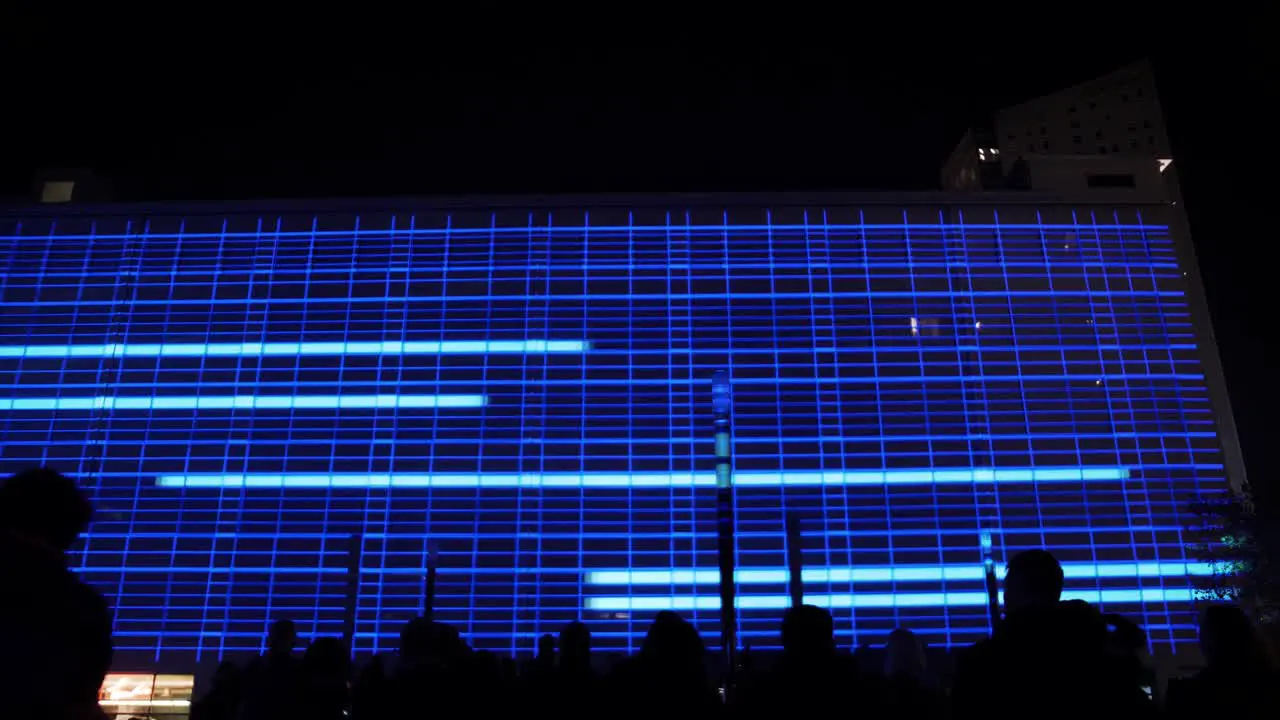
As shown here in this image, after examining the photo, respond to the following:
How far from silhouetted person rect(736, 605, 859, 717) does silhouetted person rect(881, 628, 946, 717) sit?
0.47 metres

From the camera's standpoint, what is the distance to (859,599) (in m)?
29.2

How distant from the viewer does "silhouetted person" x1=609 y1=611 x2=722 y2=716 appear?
404cm

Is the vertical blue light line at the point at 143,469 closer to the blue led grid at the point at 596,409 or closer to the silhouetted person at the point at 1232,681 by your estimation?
the blue led grid at the point at 596,409

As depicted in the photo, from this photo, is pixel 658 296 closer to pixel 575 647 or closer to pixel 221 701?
pixel 221 701

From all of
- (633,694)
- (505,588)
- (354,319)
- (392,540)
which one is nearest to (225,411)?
(354,319)

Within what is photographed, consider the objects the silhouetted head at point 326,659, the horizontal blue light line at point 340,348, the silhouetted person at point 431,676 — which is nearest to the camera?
the silhouetted person at point 431,676

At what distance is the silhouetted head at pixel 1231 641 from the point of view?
160 inches

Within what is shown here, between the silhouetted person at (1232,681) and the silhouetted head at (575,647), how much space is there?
3.06m

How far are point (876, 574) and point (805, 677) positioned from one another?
89.5 ft

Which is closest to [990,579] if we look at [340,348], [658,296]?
[658,296]

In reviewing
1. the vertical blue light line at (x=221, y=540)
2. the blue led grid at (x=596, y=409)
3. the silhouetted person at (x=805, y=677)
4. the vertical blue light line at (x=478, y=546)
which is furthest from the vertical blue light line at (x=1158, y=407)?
the vertical blue light line at (x=221, y=540)

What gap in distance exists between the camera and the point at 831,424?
3106 centimetres

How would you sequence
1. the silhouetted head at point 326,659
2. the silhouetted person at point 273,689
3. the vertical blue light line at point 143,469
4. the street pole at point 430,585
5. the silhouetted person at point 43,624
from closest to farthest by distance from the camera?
the silhouetted person at point 43,624 → the silhouetted person at point 273,689 → the silhouetted head at point 326,659 → the street pole at point 430,585 → the vertical blue light line at point 143,469

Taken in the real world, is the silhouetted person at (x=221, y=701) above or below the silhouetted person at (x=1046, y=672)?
below
